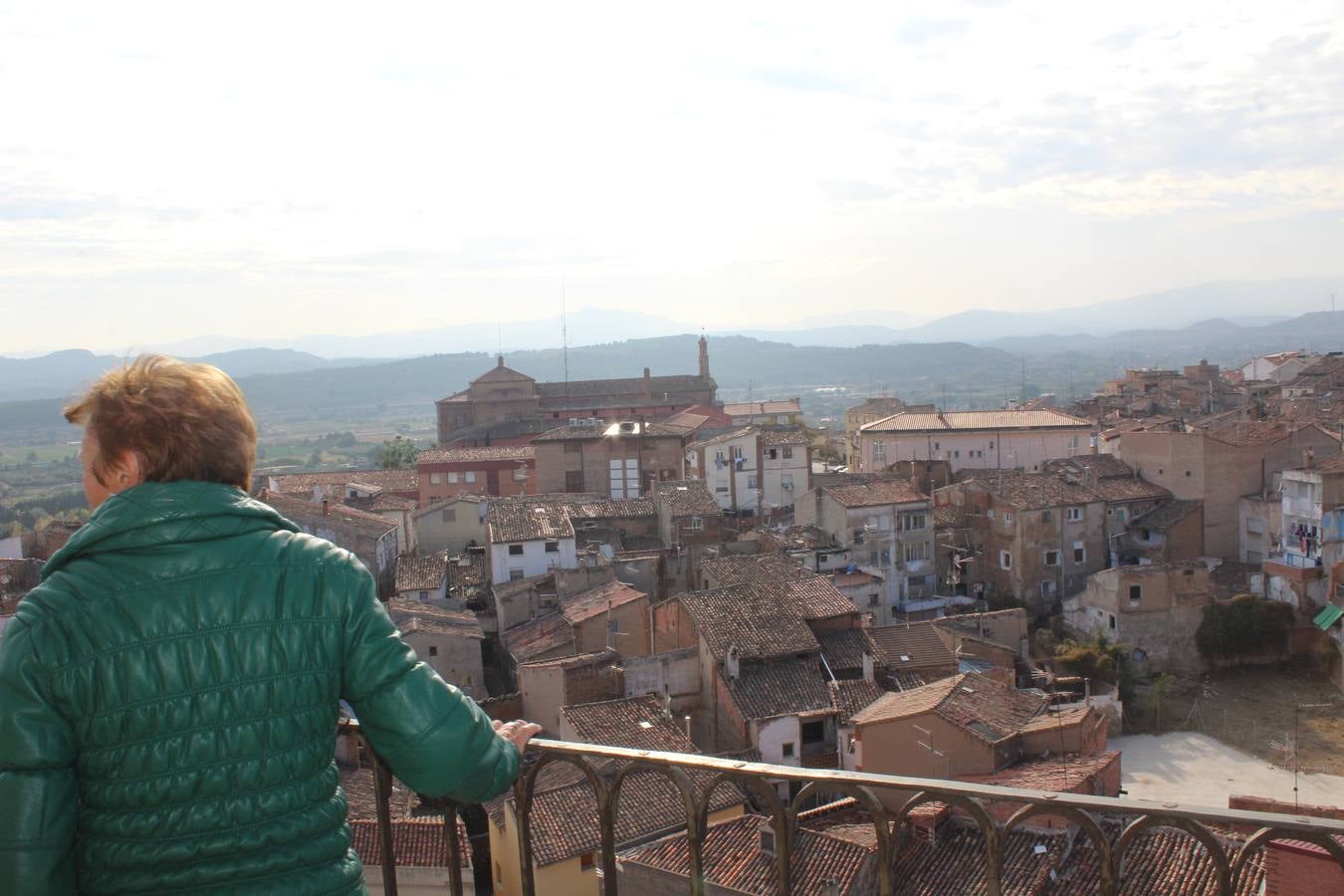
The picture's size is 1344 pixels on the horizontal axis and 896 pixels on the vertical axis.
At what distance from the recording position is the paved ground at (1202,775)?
1928 centimetres

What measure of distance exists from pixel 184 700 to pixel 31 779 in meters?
0.31

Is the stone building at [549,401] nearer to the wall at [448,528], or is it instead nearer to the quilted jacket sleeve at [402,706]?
the wall at [448,528]

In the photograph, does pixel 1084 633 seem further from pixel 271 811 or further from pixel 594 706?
pixel 271 811

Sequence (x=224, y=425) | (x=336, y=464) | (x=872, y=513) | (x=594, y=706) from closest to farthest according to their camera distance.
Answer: (x=224, y=425), (x=594, y=706), (x=872, y=513), (x=336, y=464)

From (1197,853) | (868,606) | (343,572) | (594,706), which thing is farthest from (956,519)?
(343,572)

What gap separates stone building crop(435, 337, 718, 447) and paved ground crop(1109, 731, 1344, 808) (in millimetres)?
39364

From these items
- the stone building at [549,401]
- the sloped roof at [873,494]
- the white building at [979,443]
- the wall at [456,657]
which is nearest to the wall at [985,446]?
the white building at [979,443]

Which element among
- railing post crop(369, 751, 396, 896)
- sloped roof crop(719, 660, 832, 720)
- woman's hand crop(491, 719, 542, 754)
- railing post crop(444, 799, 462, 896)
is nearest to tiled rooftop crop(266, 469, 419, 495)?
sloped roof crop(719, 660, 832, 720)

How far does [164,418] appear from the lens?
7.81ft

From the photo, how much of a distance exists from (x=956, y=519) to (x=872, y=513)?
13.3ft

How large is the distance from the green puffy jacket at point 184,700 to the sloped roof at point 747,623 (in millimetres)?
17449

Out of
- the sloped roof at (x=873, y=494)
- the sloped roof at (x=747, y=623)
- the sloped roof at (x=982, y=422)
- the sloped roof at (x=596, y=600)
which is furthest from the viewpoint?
the sloped roof at (x=982, y=422)

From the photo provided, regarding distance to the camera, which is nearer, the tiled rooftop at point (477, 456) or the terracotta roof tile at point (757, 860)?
the terracotta roof tile at point (757, 860)

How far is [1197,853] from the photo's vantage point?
1275cm
